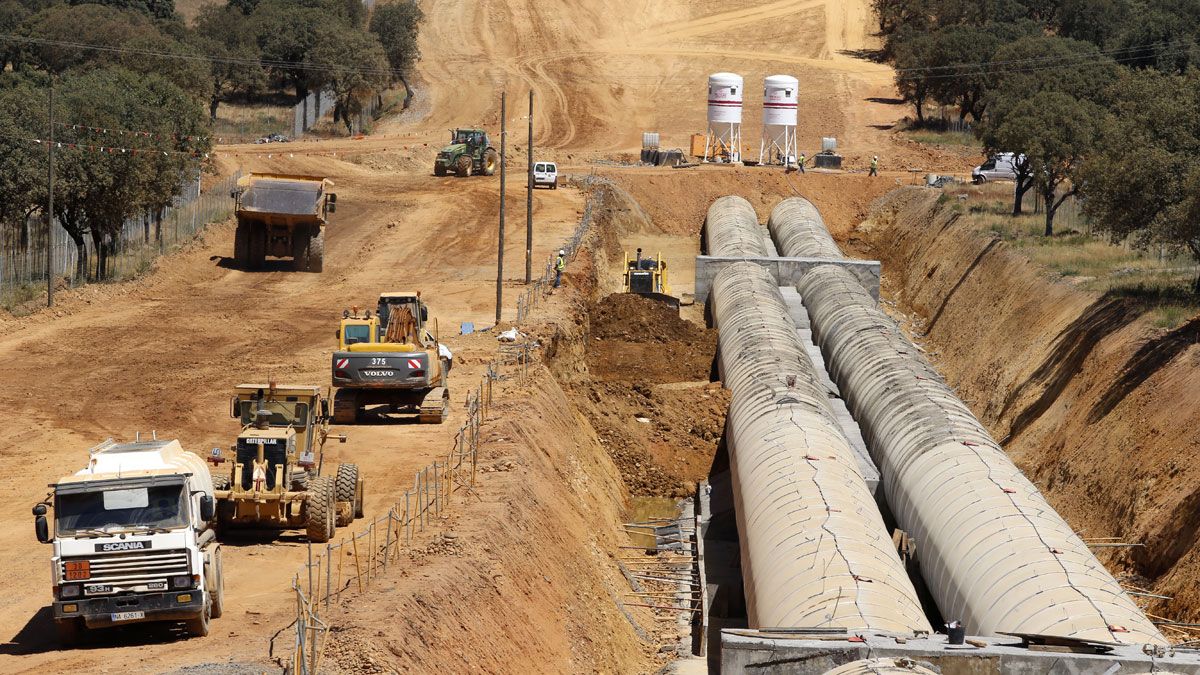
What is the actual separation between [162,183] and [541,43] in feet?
226

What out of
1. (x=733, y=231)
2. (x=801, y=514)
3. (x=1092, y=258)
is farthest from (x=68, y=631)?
(x=733, y=231)

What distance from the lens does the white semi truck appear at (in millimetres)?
18297

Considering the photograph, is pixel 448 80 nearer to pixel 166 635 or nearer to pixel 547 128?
pixel 547 128

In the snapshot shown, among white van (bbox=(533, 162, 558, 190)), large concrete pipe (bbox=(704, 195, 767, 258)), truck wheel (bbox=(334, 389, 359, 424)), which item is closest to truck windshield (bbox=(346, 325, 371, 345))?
truck wheel (bbox=(334, 389, 359, 424))

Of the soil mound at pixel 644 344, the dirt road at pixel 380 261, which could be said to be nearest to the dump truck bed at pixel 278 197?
the dirt road at pixel 380 261

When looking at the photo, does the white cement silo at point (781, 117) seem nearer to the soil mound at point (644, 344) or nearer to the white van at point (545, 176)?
the white van at point (545, 176)

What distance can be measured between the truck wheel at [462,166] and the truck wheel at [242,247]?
21646 mm

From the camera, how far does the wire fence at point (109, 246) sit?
4647 cm

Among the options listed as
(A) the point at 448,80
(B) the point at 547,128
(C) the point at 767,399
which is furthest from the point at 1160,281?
(A) the point at 448,80

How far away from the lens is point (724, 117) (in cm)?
8588

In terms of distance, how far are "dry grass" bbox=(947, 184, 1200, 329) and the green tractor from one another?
23.8 metres

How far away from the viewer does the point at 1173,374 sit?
34094mm

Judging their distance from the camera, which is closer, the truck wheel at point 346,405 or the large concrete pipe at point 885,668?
the large concrete pipe at point 885,668

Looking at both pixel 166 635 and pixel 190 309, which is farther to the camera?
pixel 190 309
